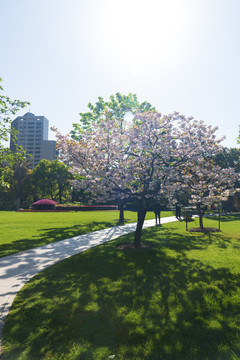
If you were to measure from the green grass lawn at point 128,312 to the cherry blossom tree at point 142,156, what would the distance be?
381 centimetres

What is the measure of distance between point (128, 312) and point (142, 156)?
7.20 meters

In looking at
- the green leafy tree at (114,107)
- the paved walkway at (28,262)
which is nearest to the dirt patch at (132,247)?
the paved walkway at (28,262)

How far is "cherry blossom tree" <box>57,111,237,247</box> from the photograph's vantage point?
10.8 meters

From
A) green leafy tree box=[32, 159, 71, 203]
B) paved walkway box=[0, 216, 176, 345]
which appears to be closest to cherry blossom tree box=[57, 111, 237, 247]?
paved walkway box=[0, 216, 176, 345]

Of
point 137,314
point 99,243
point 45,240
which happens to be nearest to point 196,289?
point 137,314

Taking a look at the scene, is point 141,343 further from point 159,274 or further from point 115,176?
point 115,176

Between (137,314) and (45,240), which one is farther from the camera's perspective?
(45,240)

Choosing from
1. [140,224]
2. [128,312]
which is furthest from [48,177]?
[128,312]

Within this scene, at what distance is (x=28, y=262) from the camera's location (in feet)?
28.3

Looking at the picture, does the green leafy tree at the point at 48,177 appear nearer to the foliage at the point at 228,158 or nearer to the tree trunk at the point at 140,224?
the foliage at the point at 228,158

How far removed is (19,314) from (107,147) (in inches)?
311

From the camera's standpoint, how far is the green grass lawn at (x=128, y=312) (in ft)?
12.1

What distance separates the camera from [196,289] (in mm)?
6098

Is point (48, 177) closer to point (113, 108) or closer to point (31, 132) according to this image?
point (113, 108)
